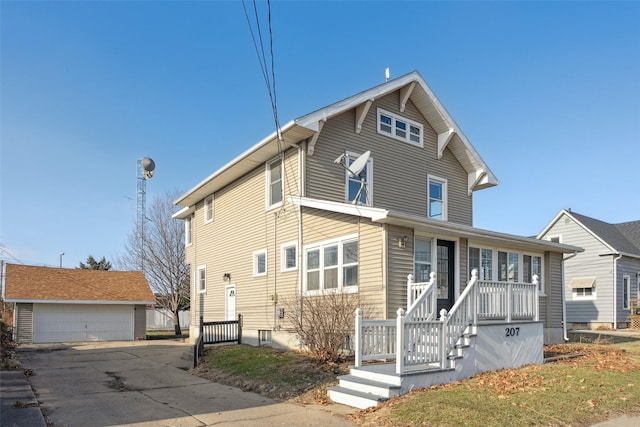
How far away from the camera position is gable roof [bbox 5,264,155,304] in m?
25.0

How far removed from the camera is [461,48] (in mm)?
14953

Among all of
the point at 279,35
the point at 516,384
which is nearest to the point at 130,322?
the point at 279,35

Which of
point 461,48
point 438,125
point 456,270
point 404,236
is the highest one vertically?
point 461,48

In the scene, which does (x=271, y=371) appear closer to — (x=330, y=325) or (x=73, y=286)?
(x=330, y=325)

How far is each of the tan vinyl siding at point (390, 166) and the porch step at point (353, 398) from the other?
6.93m

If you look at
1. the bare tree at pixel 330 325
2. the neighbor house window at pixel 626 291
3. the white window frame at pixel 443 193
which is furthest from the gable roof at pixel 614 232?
the bare tree at pixel 330 325

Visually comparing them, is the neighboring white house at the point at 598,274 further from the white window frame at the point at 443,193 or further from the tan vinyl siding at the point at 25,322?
the tan vinyl siding at the point at 25,322

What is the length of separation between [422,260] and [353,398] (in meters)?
5.26

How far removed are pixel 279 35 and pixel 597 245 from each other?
955 inches

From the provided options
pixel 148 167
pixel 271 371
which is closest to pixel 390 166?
pixel 271 371

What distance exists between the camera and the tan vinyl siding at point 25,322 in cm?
2438

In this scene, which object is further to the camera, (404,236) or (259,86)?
(259,86)

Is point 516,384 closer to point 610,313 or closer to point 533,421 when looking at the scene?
point 533,421

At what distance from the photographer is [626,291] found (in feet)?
91.2
